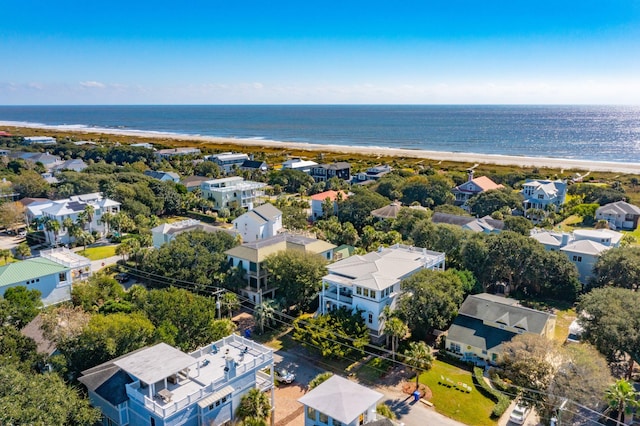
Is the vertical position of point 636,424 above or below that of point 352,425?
below

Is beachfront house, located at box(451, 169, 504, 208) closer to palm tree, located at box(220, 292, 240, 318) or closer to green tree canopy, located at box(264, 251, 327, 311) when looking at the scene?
green tree canopy, located at box(264, 251, 327, 311)

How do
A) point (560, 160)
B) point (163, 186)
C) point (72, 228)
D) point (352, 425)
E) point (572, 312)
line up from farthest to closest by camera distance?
point (560, 160)
point (163, 186)
point (72, 228)
point (572, 312)
point (352, 425)

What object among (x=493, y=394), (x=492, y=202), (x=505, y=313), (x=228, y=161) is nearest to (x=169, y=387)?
(x=493, y=394)

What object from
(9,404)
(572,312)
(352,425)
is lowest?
(572,312)

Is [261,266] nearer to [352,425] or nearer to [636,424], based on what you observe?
[352,425]

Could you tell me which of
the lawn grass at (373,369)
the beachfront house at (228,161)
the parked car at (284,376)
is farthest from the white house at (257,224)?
the beachfront house at (228,161)

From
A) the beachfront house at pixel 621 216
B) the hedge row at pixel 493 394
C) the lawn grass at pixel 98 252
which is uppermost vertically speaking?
the beachfront house at pixel 621 216

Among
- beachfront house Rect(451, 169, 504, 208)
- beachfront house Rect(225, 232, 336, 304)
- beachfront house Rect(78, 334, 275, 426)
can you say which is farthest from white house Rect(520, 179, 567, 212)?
beachfront house Rect(78, 334, 275, 426)

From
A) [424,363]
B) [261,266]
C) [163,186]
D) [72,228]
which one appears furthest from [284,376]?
[163,186]

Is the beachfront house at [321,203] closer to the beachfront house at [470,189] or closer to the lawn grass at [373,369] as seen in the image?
the beachfront house at [470,189]
